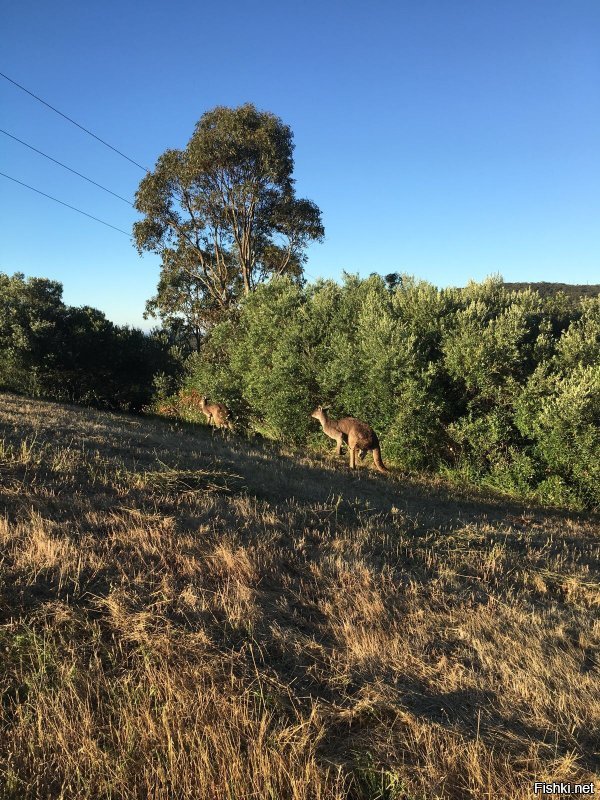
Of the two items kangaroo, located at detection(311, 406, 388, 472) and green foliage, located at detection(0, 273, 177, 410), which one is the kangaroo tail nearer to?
kangaroo, located at detection(311, 406, 388, 472)

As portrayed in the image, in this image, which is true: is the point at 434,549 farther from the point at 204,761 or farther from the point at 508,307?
the point at 508,307

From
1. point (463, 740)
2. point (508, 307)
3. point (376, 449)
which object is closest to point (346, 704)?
point (463, 740)

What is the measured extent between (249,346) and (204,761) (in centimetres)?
1639

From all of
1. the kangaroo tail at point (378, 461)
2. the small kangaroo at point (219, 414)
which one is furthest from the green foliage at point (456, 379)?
the small kangaroo at point (219, 414)

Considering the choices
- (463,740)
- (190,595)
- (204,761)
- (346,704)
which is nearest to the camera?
(204,761)

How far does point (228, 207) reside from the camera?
2719cm

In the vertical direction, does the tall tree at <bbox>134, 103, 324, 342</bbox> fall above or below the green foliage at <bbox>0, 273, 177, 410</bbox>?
above

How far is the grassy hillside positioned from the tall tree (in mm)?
21362

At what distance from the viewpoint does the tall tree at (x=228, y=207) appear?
2508 cm

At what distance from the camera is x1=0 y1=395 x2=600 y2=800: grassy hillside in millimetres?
2578

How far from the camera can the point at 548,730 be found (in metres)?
2.96

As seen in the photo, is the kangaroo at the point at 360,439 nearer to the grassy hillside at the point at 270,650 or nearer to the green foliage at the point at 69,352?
the grassy hillside at the point at 270,650

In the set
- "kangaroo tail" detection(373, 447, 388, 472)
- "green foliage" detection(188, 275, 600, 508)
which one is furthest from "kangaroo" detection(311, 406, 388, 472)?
"green foliage" detection(188, 275, 600, 508)

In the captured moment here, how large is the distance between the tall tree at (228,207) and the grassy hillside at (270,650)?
2136cm
